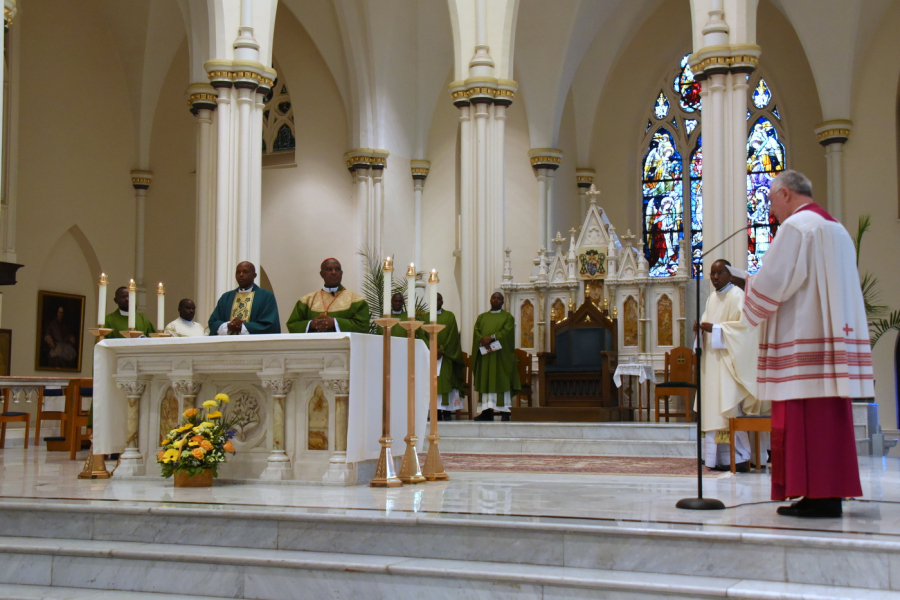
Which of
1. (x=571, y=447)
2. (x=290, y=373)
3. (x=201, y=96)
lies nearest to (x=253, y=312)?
(x=290, y=373)

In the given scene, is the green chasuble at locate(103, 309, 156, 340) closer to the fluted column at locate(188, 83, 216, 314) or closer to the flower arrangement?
the fluted column at locate(188, 83, 216, 314)

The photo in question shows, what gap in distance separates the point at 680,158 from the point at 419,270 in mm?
6105

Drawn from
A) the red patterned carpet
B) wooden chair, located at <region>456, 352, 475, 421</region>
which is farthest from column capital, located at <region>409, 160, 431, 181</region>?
the red patterned carpet

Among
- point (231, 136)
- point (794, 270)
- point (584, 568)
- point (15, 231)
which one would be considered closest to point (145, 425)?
point (584, 568)

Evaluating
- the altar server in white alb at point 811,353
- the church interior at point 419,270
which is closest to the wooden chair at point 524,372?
the church interior at point 419,270

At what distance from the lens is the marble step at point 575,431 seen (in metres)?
10.9

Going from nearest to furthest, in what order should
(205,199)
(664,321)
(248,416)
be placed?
(248,416), (664,321), (205,199)

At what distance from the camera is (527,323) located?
15102 mm

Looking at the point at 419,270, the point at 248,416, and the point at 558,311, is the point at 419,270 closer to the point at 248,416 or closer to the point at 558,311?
the point at 558,311

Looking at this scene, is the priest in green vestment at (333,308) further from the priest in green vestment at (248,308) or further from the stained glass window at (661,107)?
the stained glass window at (661,107)

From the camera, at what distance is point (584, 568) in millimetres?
4684

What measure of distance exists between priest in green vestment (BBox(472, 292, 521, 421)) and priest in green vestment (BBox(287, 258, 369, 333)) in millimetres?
5574

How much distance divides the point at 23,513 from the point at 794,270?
4.48 meters

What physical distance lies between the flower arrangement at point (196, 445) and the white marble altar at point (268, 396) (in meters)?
0.36
